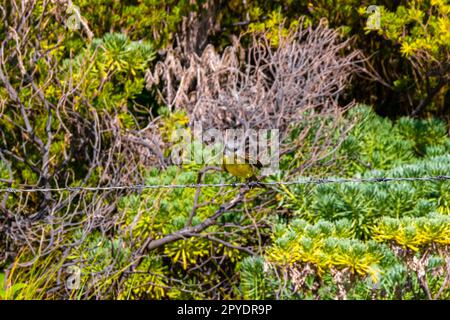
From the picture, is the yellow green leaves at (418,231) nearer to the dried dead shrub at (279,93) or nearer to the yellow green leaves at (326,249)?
the yellow green leaves at (326,249)

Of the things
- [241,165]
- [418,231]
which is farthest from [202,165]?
[418,231]

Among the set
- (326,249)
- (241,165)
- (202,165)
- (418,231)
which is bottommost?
(202,165)

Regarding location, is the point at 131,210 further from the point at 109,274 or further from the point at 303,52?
the point at 303,52

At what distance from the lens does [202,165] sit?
6.09 meters

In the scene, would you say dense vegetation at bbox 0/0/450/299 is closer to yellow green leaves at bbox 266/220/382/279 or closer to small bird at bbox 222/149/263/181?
yellow green leaves at bbox 266/220/382/279

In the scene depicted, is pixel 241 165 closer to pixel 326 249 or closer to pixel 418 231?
pixel 326 249

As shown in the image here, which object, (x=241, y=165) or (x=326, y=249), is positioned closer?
(x=241, y=165)

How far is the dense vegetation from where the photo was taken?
502 cm

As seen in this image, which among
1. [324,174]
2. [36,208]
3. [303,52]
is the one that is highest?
[303,52]

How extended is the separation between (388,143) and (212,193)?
4.85ft

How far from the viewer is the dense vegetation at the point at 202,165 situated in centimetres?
502

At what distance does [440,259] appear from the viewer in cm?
480
